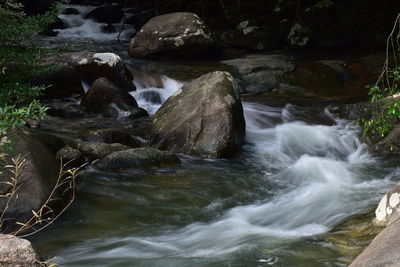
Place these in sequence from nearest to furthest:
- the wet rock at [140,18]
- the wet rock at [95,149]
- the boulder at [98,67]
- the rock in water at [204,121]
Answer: the wet rock at [95,149]
the rock in water at [204,121]
the boulder at [98,67]
the wet rock at [140,18]

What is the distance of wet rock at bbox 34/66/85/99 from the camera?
10617mm

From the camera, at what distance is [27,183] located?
17.8 ft

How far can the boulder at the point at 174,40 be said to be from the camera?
46.2ft

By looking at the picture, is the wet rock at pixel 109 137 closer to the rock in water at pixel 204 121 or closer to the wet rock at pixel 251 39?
the rock in water at pixel 204 121

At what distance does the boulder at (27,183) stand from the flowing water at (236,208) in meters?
0.31

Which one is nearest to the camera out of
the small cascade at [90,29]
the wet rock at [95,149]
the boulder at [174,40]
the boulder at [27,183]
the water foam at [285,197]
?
the water foam at [285,197]

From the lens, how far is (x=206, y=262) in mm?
4633

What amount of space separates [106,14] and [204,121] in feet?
46.5

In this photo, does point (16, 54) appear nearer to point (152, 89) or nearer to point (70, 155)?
point (70, 155)

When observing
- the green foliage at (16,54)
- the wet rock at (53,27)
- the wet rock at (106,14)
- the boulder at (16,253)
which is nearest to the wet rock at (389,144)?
the green foliage at (16,54)

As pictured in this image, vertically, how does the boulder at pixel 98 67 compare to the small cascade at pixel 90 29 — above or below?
below

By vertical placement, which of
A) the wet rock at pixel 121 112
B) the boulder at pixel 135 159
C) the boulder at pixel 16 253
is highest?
the boulder at pixel 16 253

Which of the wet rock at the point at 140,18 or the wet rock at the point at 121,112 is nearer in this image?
the wet rock at the point at 121,112

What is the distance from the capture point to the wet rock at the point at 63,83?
10617 millimetres
